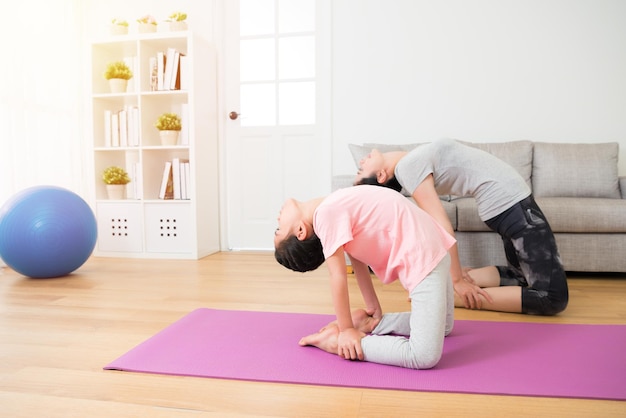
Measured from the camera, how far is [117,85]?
3793mm

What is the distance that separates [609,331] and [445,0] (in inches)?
110

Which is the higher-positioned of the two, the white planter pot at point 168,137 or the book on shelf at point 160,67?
the book on shelf at point 160,67

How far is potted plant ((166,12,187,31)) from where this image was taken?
372 cm

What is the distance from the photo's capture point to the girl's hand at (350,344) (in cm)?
145

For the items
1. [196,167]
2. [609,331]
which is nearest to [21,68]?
[196,167]

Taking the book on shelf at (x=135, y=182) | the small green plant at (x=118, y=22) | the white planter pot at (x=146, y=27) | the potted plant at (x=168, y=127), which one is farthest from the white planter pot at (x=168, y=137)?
the small green plant at (x=118, y=22)

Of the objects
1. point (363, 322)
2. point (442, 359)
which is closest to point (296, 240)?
point (363, 322)

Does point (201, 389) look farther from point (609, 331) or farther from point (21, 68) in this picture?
point (21, 68)

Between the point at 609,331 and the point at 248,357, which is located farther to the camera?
the point at 609,331

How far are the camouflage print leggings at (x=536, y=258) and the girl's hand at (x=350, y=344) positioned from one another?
88 centimetres

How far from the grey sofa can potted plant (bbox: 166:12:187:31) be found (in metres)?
1.76

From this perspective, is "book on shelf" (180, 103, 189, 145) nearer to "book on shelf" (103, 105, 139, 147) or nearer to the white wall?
"book on shelf" (103, 105, 139, 147)

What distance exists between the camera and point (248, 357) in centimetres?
151

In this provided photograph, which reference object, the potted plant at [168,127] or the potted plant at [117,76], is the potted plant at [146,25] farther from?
the potted plant at [168,127]
